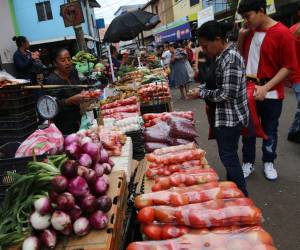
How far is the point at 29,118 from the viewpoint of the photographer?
12.0 feet

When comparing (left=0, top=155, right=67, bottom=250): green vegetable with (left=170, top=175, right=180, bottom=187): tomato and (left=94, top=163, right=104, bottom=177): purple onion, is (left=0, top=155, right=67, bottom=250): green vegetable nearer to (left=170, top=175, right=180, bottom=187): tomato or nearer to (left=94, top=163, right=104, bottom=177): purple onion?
(left=94, top=163, right=104, bottom=177): purple onion

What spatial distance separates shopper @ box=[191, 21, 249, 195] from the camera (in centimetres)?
346

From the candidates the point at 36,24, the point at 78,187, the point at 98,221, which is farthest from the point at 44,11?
→ the point at 98,221

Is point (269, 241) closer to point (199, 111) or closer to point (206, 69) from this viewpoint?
point (206, 69)

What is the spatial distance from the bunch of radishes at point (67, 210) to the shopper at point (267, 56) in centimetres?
290

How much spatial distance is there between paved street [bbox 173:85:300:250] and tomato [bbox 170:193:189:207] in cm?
178

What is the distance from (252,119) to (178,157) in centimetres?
151

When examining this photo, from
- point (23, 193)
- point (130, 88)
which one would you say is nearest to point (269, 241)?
point (23, 193)

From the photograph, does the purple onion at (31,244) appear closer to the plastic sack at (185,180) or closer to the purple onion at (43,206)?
the purple onion at (43,206)

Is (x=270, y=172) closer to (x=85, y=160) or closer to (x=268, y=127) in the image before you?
(x=268, y=127)

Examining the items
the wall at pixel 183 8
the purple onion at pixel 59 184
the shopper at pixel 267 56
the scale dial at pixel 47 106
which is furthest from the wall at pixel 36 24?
the purple onion at pixel 59 184

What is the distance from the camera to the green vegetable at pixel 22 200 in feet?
5.93

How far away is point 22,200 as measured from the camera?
1.96 metres

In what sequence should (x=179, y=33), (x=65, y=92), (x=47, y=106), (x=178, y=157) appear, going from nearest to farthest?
1. (x=178, y=157)
2. (x=47, y=106)
3. (x=65, y=92)
4. (x=179, y=33)
